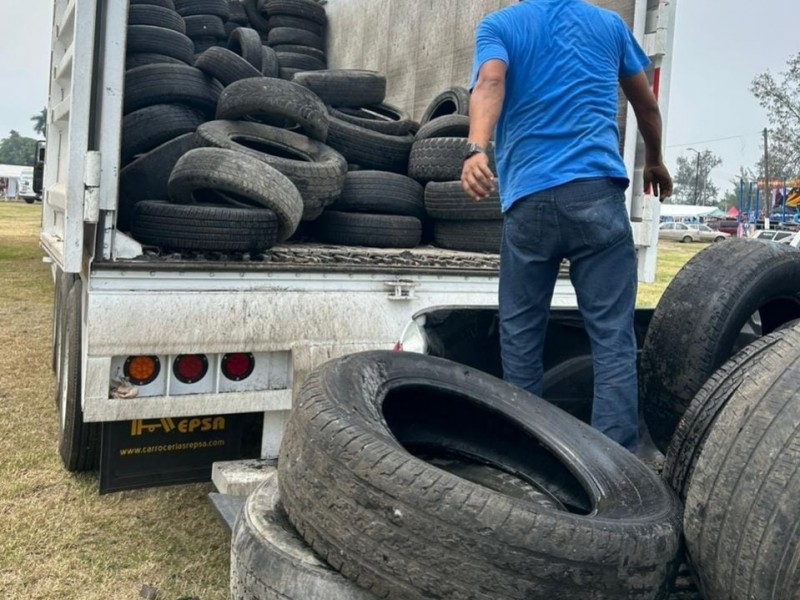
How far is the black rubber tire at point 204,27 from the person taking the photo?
19.9 ft

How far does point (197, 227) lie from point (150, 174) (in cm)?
85

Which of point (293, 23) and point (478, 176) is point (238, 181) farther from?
point (293, 23)

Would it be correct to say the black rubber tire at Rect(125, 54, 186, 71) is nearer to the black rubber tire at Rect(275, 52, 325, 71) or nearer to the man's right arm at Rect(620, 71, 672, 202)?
the black rubber tire at Rect(275, 52, 325, 71)

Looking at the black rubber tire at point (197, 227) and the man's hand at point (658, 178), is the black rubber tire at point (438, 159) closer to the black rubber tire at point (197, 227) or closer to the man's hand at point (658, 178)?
the man's hand at point (658, 178)

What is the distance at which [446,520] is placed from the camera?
1448mm

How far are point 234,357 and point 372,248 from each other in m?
1.42

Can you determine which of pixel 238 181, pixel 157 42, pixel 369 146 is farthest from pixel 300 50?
pixel 238 181

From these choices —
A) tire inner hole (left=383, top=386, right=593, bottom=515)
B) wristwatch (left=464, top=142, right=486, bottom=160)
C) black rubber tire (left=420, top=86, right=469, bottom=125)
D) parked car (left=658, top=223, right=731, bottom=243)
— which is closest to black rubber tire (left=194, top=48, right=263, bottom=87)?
black rubber tire (left=420, top=86, right=469, bottom=125)

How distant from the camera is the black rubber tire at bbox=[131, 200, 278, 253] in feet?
9.93

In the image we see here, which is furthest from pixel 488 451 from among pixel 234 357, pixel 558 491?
pixel 234 357

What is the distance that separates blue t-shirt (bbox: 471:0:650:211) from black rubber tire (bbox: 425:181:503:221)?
1496 mm

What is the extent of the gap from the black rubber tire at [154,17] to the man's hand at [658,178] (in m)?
3.40

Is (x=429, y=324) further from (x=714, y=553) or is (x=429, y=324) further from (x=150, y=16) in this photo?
(x=150, y=16)

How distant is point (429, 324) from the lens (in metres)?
2.76
